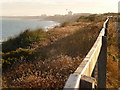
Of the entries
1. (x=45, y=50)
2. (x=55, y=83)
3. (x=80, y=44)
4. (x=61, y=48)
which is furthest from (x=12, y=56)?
(x=55, y=83)

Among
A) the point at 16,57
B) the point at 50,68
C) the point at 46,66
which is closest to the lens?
the point at 50,68

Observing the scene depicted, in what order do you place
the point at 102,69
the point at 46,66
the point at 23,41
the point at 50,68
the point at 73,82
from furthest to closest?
the point at 23,41 → the point at 46,66 → the point at 50,68 → the point at 102,69 → the point at 73,82

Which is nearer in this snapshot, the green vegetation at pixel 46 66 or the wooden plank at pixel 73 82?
the wooden plank at pixel 73 82

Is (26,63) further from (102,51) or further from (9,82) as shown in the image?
(102,51)

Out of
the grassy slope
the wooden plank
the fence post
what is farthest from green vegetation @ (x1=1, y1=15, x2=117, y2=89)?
the wooden plank

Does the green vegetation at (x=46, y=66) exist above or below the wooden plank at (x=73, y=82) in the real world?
below

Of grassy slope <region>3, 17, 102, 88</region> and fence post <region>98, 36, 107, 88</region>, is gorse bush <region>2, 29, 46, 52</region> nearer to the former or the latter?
grassy slope <region>3, 17, 102, 88</region>

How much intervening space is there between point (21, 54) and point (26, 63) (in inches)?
59.4

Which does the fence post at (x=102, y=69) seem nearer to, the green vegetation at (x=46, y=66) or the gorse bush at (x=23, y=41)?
the green vegetation at (x=46, y=66)

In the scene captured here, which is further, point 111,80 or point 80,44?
point 80,44

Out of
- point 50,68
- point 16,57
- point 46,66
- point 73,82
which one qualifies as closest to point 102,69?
point 50,68

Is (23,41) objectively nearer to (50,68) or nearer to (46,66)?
(46,66)

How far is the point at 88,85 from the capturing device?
2012mm

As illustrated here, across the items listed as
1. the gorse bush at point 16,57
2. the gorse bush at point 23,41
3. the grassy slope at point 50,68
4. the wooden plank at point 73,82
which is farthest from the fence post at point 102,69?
the gorse bush at point 23,41
